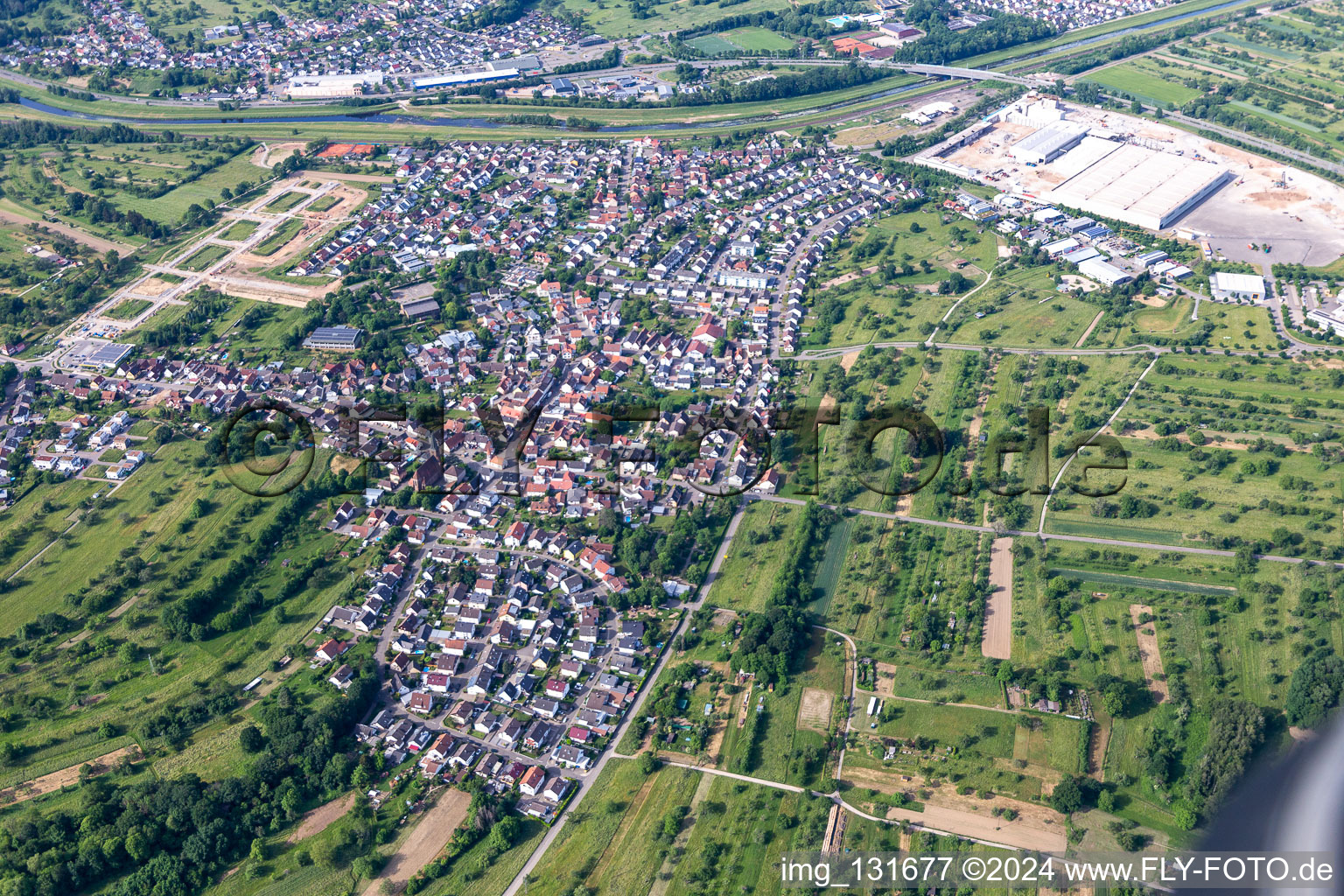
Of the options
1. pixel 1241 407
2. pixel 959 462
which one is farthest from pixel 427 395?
pixel 1241 407

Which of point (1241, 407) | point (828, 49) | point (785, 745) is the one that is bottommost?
point (785, 745)

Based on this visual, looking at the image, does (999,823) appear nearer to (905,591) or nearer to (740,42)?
(905,591)

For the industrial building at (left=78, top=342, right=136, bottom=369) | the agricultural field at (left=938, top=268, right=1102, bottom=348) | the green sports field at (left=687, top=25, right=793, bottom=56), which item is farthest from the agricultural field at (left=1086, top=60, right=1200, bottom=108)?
the industrial building at (left=78, top=342, right=136, bottom=369)

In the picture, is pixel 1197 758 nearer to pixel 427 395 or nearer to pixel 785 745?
pixel 785 745

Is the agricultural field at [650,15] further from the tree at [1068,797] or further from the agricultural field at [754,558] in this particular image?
the tree at [1068,797]

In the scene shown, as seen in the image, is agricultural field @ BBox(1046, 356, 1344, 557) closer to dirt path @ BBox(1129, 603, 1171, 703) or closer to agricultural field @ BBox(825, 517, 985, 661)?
dirt path @ BBox(1129, 603, 1171, 703)
